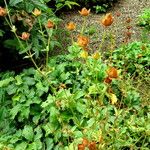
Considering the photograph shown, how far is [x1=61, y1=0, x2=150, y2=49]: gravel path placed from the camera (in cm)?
491

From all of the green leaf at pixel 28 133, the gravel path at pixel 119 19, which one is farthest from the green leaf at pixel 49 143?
the gravel path at pixel 119 19

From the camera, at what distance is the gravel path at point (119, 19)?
4906 millimetres

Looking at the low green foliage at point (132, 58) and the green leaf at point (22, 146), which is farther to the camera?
the low green foliage at point (132, 58)

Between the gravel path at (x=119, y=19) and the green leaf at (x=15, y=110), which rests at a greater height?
the green leaf at (x=15, y=110)

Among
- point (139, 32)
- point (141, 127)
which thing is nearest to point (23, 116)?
point (141, 127)

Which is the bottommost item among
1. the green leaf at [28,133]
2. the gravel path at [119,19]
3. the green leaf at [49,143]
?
the gravel path at [119,19]

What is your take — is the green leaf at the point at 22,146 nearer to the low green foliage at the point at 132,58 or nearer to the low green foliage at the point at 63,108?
the low green foliage at the point at 63,108

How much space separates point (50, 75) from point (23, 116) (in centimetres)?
46

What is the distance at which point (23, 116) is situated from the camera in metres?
3.50

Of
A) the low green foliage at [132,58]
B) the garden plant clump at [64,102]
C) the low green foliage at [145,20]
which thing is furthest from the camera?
the low green foliage at [145,20]

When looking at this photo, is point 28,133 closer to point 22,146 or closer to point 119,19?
point 22,146

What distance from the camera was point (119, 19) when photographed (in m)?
5.38

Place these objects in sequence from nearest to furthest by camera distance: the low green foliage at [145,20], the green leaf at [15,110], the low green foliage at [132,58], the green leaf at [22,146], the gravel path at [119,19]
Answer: the green leaf at [22,146] < the green leaf at [15,110] < the low green foliage at [132,58] < the gravel path at [119,19] < the low green foliage at [145,20]

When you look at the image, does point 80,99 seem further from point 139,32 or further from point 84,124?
point 139,32
